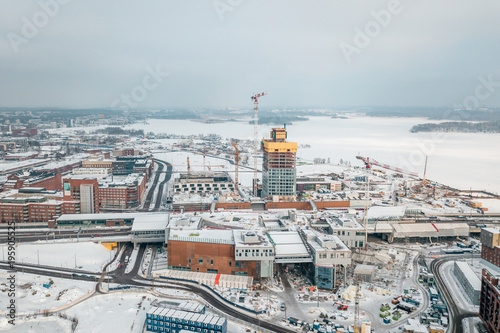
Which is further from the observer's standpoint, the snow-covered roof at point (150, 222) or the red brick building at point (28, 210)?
the red brick building at point (28, 210)

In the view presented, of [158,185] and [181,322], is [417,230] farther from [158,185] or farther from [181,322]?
[158,185]

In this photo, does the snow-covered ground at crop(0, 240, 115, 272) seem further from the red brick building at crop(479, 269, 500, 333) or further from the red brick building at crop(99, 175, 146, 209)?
the red brick building at crop(479, 269, 500, 333)

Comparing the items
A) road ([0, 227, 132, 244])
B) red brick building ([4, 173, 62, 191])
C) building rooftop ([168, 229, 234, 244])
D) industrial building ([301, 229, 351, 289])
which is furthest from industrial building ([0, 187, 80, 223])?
industrial building ([301, 229, 351, 289])

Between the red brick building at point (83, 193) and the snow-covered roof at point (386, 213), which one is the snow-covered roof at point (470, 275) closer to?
the snow-covered roof at point (386, 213)

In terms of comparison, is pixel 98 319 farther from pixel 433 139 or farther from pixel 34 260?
pixel 433 139

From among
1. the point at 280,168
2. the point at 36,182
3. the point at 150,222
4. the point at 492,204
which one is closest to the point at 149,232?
the point at 150,222

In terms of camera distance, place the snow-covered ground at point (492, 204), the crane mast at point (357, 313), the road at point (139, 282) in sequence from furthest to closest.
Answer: the snow-covered ground at point (492, 204) → the road at point (139, 282) → the crane mast at point (357, 313)

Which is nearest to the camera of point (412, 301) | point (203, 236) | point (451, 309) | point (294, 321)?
point (294, 321)

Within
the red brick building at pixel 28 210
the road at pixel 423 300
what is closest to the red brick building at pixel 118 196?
the red brick building at pixel 28 210
